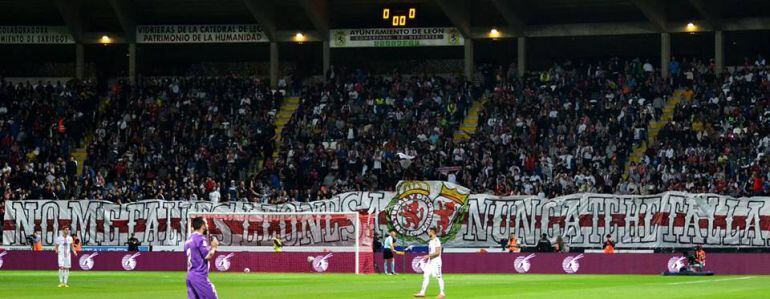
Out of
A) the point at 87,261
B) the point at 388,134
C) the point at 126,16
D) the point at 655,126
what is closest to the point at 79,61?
the point at 126,16

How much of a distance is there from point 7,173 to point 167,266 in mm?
A: 11098

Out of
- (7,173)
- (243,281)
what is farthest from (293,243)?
(7,173)

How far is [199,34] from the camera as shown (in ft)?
218

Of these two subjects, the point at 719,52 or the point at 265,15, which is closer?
the point at 719,52

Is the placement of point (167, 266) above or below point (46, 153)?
below

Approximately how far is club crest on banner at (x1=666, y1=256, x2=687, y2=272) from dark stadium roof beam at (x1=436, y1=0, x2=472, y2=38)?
20.4 metres

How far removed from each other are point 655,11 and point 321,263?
20.3 m

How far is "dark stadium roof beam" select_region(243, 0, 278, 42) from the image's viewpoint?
6274cm

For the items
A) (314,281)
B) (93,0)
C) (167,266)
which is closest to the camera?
(314,281)

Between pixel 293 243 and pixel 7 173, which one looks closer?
pixel 293 243

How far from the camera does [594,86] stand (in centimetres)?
6003

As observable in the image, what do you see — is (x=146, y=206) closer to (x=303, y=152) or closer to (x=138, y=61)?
(x=303, y=152)

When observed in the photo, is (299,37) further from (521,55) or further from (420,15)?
(521,55)

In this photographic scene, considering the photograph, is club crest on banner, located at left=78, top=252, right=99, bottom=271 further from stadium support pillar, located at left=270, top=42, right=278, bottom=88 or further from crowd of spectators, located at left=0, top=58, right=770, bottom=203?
stadium support pillar, located at left=270, top=42, right=278, bottom=88
